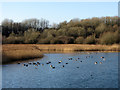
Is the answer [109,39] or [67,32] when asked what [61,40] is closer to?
[67,32]

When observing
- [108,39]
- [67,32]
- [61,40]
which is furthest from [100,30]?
[108,39]

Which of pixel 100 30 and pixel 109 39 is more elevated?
pixel 100 30

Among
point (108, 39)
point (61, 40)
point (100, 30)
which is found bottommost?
point (61, 40)

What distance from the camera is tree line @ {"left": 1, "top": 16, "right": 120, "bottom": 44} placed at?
56088 mm

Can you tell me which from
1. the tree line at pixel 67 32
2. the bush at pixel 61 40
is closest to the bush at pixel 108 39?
the tree line at pixel 67 32

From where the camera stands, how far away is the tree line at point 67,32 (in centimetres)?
5609

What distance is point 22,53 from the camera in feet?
89.4

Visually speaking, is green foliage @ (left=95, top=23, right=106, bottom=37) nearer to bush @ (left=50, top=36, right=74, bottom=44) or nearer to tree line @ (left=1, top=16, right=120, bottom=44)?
tree line @ (left=1, top=16, right=120, bottom=44)

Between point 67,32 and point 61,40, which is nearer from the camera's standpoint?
point 61,40

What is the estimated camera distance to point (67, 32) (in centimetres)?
6850

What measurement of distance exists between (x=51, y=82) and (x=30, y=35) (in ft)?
175

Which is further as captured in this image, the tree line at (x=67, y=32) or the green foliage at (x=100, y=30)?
the green foliage at (x=100, y=30)

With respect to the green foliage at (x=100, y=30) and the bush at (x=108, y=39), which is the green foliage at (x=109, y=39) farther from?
the green foliage at (x=100, y=30)

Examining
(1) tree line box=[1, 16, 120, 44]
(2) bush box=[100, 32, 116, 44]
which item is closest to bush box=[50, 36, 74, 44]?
(1) tree line box=[1, 16, 120, 44]
